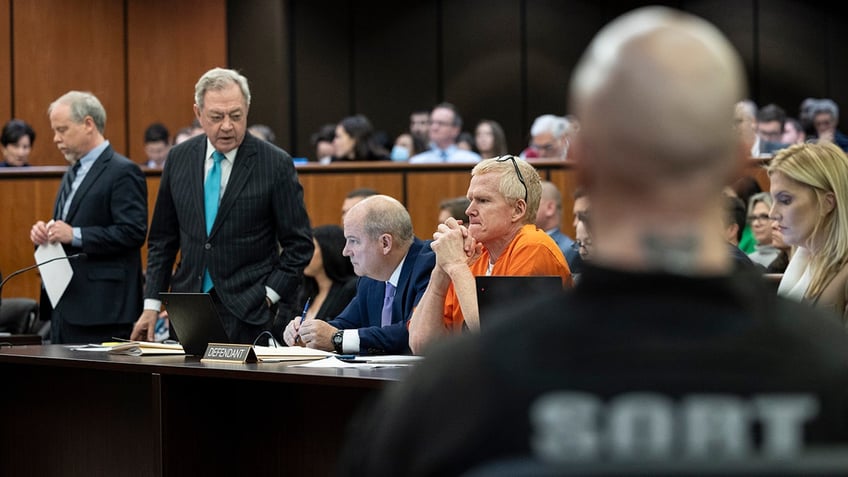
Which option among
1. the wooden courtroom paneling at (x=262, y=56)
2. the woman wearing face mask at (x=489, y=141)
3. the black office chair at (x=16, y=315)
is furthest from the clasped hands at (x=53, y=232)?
the wooden courtroom paneling at (x=262, y=56)

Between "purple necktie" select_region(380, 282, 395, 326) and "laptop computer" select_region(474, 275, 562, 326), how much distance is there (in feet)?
2.73

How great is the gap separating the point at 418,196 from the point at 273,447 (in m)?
3.67

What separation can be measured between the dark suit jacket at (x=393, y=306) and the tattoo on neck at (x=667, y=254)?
2.80 m

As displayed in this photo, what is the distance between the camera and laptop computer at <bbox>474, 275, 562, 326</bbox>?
9.58 ft

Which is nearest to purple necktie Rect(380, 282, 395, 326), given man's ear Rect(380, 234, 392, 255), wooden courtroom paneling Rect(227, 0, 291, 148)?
man's ear Rect(380, 234, 392, 255)

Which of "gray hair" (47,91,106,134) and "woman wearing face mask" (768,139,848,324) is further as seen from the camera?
"gray hair" (47,91,106,134)

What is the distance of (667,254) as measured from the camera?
0.97m

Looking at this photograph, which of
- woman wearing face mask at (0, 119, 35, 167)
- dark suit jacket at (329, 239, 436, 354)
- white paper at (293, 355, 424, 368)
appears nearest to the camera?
white paper at (293, 355, 424, 368)

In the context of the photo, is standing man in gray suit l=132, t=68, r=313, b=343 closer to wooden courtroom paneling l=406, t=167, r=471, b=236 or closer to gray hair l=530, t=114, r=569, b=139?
wooden courtroom paneling l=406, t=167, r=471, b=236

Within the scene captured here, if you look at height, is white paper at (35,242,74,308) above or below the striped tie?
below

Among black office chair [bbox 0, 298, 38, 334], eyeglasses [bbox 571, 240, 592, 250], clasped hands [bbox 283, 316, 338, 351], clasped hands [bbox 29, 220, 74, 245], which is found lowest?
black office chair [bbox 0, 298, 38, 334]

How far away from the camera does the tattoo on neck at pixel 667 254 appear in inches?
38.0

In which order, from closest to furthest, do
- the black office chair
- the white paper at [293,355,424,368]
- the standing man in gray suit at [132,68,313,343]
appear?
the white paper at [293,355,424,368], the standing man in gray suit at [132,68,313,343], the black office chair

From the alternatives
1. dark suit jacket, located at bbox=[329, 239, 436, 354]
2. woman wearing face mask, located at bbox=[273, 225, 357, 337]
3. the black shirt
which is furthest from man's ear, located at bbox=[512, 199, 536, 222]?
the black shirt
